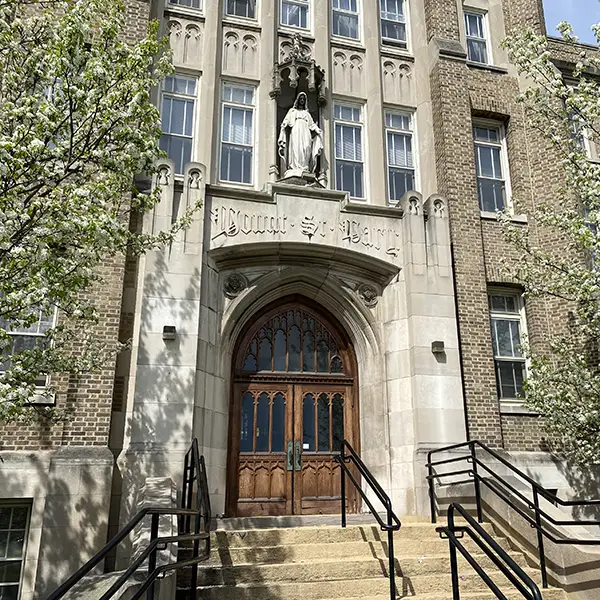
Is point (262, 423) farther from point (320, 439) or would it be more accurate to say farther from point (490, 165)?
point (490, 165)

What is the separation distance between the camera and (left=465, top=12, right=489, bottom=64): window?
13883 mm

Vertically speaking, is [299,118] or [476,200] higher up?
[299,118]

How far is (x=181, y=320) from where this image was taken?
9375 mm

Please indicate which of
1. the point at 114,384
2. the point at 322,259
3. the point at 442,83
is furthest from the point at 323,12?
the point at 114,384

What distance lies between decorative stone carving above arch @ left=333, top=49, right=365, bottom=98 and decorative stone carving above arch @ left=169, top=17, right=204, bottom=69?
275 cm

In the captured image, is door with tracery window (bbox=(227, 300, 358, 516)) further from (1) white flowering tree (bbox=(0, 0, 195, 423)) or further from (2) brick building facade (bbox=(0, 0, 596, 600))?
(1) white flowering tree (bbox=(0, 0, 195, 423))

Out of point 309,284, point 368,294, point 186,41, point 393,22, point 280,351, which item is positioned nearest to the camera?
point 280,351

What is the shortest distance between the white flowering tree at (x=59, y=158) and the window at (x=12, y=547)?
8.03ft

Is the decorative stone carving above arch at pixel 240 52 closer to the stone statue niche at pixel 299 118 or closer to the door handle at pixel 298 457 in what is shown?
the stone statue niche at pixel 299 118

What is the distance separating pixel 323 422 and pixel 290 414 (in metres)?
0.63

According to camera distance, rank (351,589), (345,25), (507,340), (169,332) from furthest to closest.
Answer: (345,25), (507,340), (169,332), (351,589)

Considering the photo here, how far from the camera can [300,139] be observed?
37.0 ft

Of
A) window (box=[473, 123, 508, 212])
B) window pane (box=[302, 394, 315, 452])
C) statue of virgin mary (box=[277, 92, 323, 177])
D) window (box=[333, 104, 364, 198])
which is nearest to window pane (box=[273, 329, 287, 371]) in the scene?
window pane (box=[302, 394, 315, 452])

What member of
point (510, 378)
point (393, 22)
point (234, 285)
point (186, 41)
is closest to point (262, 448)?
point (234, 285)
